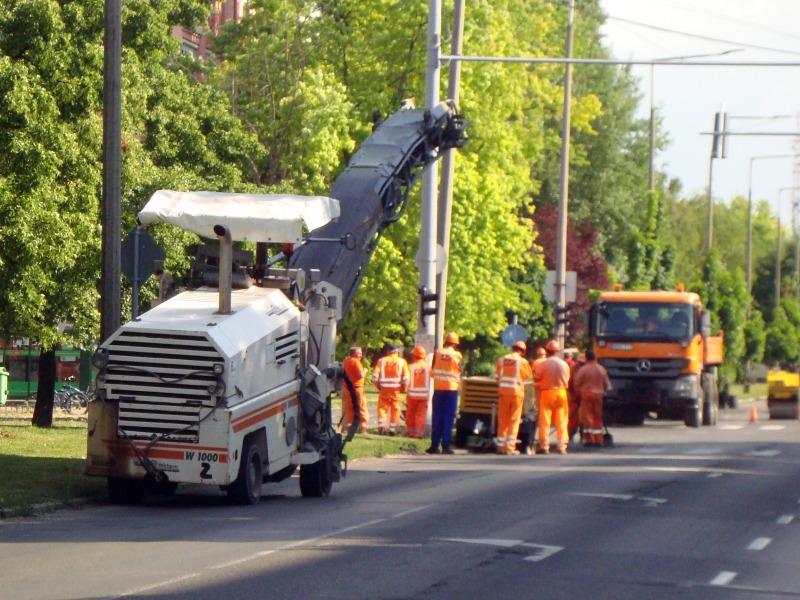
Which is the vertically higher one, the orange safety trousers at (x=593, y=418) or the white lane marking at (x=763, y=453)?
the orange safety trousers at (x=593, y=418)

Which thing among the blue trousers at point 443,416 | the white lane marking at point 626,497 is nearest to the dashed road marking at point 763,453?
the blue trousers at point 443,416

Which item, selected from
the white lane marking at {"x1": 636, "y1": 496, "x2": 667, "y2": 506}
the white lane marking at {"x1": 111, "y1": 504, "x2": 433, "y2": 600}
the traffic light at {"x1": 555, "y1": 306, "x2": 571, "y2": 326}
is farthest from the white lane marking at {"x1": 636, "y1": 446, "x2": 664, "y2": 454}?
the white lane marking at {"x1": 111, "y1": 504, "x2": 433, "y2": 600}

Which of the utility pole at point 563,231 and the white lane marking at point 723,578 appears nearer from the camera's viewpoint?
the white lane marking at point 723,578

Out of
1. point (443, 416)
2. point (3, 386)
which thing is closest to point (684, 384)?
Result: point (443, 416)

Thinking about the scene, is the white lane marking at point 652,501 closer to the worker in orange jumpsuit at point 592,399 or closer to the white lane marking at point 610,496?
the white lane marking at point 610,496

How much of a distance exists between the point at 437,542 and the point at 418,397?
48.9 ft

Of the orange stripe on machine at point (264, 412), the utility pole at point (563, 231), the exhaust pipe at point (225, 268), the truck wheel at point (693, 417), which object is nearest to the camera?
the orange stripe on machine at point (264, 412)

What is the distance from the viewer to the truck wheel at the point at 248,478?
15.6 metres

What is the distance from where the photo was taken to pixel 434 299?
27.0 metres

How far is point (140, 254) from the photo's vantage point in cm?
1766

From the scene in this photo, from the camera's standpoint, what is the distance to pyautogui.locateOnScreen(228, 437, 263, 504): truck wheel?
51.3 feet

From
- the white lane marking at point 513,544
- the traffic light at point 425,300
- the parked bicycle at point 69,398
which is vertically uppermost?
the traffic light at point 425,300

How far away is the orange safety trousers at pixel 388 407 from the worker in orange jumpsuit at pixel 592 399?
3.47 m

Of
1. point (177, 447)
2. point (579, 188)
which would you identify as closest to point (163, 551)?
point (177, 447)
